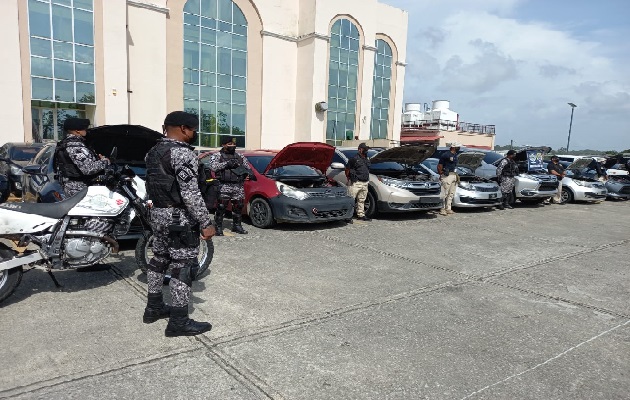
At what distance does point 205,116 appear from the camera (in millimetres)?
23594

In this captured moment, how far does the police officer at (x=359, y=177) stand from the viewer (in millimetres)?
8844

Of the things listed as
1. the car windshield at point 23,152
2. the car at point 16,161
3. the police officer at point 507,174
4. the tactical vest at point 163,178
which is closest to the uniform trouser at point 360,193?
the police officer at point 507,174

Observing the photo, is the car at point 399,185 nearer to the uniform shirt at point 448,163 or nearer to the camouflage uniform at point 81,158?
the uniform shirt at point 448,163

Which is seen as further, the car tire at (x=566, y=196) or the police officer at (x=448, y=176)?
the car tire at (x=566, y=196)

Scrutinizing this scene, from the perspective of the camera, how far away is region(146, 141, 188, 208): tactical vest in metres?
3.31

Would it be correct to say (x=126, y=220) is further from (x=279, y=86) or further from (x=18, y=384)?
(x=279, y=86)

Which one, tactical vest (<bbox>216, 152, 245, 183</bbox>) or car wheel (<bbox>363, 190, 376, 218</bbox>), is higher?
tactical vest (<bbox>216, 152, 245, 183</bbox>)

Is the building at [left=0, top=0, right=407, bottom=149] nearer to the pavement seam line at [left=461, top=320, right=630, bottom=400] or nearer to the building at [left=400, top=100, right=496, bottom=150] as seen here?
the building at [left=400, top=100, right=496, bottom=150]

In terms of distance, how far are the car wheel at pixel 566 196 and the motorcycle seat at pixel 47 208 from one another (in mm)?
13861

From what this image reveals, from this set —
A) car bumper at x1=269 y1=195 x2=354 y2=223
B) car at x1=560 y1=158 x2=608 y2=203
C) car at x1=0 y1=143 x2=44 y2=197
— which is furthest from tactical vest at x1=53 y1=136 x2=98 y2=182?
car at x1=560 y1=158 x2=608 y2=203

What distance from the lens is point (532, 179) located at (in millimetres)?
12148

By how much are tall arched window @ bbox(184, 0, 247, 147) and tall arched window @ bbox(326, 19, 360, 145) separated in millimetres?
5864

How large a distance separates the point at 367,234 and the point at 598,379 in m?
4.82

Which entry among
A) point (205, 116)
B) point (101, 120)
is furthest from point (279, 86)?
point (101, 120)
